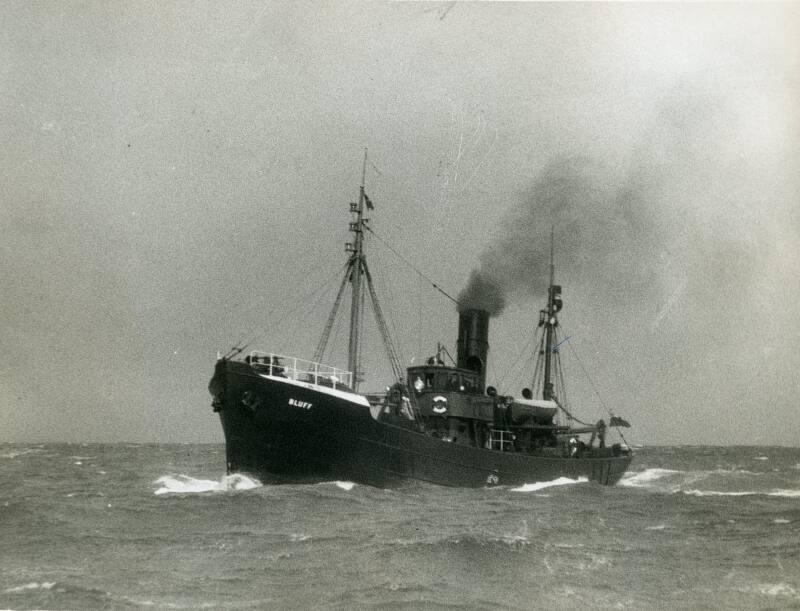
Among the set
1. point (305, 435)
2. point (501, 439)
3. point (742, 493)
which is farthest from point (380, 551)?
point (742, 493)

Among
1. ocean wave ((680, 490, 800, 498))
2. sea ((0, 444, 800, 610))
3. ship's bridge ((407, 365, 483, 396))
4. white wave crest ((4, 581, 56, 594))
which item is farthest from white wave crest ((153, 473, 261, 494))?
ocean wave ((680, 490, 800, 498))

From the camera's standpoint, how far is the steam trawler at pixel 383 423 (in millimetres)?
23016

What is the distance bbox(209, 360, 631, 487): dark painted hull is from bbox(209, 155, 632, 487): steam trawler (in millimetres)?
33

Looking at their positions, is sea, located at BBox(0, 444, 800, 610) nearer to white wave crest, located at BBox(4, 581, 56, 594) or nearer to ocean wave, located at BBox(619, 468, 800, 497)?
white wave crest, located at BBox(4, 581, 56, 594)

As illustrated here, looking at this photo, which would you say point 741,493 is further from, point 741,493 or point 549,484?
point 549,484

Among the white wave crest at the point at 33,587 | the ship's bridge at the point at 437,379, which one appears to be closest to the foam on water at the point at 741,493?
the ship's bridge at the point at 437,379

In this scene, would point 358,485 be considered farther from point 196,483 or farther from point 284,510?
point 196,483

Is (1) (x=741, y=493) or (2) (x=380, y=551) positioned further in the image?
(1) (x=741, y=493)

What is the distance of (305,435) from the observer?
23.1m

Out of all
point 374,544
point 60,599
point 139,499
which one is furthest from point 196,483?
point 60,599

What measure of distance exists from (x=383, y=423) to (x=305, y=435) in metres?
2.68

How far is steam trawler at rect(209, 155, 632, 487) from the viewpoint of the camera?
23016 mm

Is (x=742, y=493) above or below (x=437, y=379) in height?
below

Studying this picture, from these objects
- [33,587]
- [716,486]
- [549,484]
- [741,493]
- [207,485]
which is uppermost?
[33,587]
